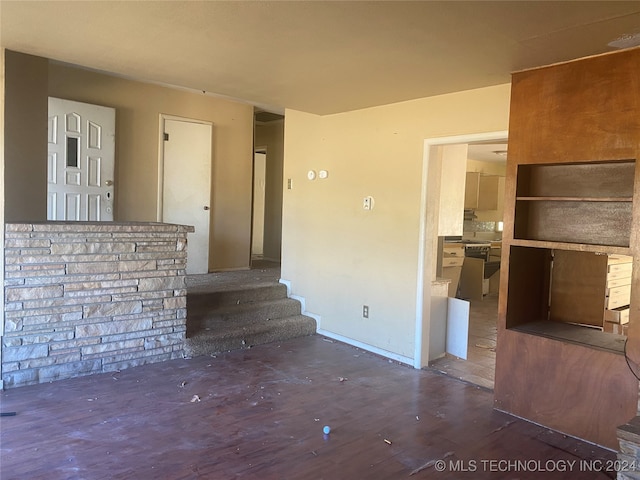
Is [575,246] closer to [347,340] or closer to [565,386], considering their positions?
[565,386]

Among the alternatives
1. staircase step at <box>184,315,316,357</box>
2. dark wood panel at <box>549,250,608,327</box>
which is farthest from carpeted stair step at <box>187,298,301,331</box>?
dark wood panel at <box>549,250,608,327</box>

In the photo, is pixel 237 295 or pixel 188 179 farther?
pixel 188 179

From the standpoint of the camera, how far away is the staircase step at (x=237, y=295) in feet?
15.5

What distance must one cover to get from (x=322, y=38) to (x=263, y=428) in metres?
2.36

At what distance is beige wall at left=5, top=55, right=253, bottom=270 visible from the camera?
11.3 feet

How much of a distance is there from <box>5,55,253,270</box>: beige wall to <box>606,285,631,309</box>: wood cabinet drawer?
177 inches

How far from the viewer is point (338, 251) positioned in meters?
4.85

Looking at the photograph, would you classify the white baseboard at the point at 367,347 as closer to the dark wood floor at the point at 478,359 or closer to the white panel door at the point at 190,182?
the dark wood floor at the point at 478,359

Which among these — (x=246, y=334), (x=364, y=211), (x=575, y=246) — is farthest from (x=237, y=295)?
(x=575, y=246)

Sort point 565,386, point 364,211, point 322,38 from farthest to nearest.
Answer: point 364,211 → point 565,386 → point 322,38

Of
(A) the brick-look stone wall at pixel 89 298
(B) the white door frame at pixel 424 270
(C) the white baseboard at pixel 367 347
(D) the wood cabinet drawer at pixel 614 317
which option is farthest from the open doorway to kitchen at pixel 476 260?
(A) the brick-look stone wall at pixel 89 298

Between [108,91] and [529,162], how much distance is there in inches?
182

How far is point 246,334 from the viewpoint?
14.8ft

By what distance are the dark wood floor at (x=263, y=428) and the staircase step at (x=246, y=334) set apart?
27 cm
